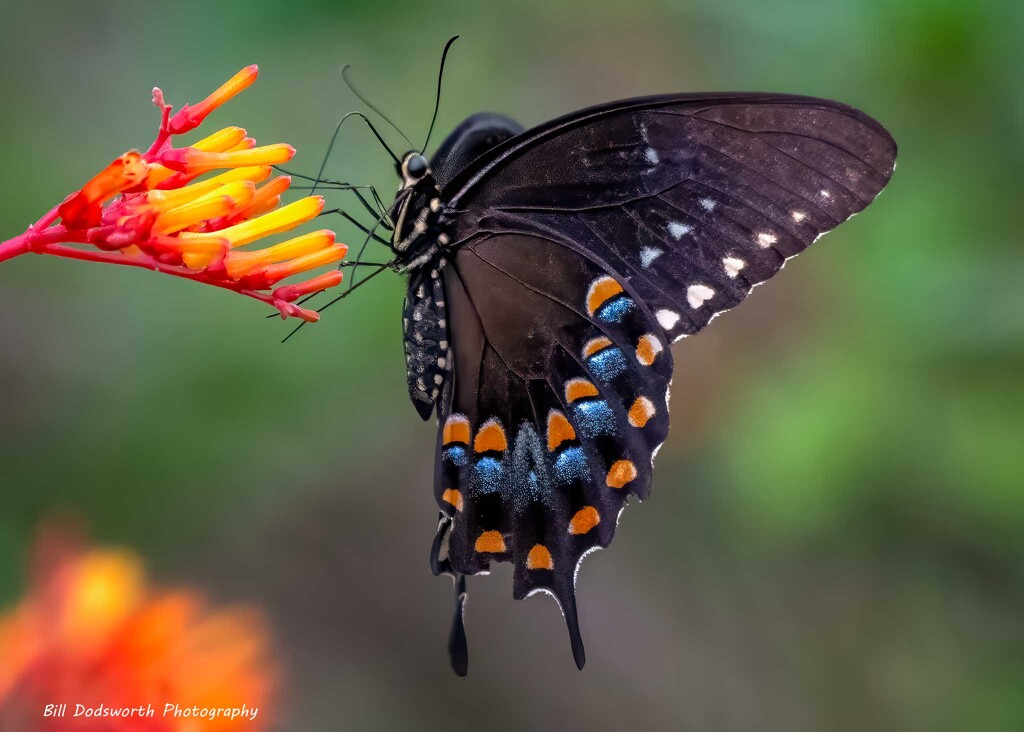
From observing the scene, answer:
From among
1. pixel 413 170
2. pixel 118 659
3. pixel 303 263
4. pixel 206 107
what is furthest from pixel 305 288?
pixel 118 659

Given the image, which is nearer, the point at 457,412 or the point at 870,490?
the point at 457,412

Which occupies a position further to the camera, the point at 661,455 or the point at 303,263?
the point at 661,455

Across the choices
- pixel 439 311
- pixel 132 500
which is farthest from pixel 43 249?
pixel 132 500

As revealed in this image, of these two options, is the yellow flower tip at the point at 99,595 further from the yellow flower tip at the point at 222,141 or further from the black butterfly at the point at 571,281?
the yellow flower tip at the point at 222,141

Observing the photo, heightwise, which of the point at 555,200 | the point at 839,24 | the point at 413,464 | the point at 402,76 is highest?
the point at 402,76

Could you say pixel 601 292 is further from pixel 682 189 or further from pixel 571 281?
pixel 682 189

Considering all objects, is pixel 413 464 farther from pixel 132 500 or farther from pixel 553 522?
pixel 553 522
